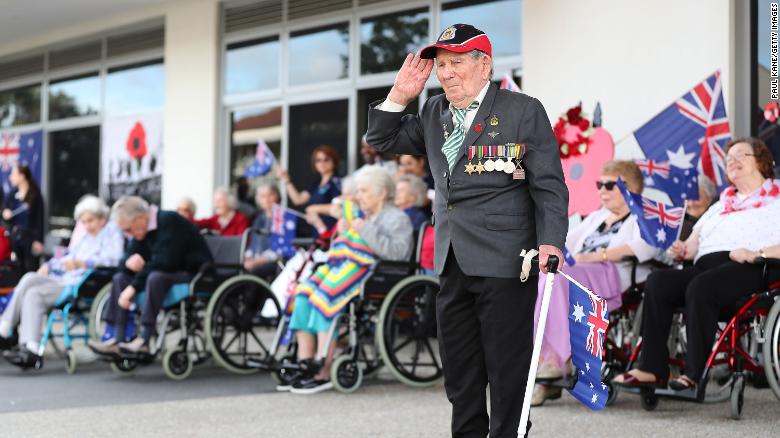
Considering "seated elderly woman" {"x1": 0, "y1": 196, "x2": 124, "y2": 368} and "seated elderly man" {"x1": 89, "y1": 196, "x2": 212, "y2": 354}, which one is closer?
"seated elderly man" {"x1": 89, "y1": 196, "x2": 212, "y2": 354}

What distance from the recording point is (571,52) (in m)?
7.34

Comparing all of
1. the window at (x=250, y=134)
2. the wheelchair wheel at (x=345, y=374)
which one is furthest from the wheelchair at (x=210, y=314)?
the window at (x=250, y=134)

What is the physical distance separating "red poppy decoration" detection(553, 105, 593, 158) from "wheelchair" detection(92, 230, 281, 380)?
1.96 m

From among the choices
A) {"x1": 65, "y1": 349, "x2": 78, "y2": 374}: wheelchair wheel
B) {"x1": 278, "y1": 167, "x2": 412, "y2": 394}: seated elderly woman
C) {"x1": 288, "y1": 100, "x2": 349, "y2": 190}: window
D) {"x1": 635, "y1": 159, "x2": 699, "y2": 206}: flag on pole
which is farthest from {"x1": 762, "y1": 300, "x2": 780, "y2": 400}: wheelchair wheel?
{"x1": 288, "y1": 100, "x2": 349, "y2": 190}: window

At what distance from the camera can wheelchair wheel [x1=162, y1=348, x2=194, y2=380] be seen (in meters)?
6.18

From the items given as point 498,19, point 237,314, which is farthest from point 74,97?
point 237,314

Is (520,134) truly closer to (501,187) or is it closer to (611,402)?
(501,187)

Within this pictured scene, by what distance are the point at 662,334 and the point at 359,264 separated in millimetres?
1697

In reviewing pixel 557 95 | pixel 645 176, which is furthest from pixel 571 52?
pixel 645 176

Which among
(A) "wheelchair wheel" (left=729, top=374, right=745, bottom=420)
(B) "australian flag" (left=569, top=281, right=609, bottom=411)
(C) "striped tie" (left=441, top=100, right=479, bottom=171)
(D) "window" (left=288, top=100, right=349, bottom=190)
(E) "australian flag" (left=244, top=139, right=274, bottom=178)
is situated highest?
(D) "window" (left=288, top=100, right=349, bottom=190)

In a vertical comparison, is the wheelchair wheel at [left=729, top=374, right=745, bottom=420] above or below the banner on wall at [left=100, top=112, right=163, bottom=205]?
below

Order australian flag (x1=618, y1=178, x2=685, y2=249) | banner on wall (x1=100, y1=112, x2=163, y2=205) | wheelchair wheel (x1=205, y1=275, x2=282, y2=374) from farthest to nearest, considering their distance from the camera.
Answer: banner on wall (x1=100, y1=112, x2=163, y2=205)
wheelchair wheel (x1=205, y1=275, x2=282, y2=374)
australian flag (x1=618, y1=178, x2=685, y2=249)

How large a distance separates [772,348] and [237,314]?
316 cm

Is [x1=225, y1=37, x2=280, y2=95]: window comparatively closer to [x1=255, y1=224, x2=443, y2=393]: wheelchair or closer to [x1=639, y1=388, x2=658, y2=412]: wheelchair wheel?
[x1=255, y1=224, x2=443, y2=393]: wheelchair
